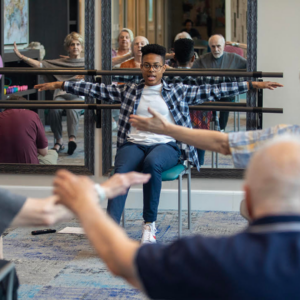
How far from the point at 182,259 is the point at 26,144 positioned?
3.01 metres

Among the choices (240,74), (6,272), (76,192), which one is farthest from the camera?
(240,74)

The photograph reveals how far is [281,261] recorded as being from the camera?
819 mm

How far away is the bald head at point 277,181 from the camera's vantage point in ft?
2.77

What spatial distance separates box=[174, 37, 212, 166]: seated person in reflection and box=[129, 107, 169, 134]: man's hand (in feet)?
5.29

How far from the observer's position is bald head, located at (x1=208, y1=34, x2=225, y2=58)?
3.42 meters

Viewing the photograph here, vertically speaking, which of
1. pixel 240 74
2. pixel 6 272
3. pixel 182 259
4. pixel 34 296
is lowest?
pixel 34 296

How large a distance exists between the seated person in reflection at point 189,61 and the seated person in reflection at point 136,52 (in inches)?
9.1

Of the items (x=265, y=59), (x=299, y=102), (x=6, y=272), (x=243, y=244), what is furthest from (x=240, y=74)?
(x=243, y=244)

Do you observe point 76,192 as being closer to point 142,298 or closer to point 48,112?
point 142,298

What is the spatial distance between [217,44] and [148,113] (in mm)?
796

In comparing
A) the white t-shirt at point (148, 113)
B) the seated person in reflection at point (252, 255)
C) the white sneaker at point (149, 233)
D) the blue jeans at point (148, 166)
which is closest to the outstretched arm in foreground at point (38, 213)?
the seated person in reflection at point (252, 255)

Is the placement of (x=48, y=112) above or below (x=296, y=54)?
below

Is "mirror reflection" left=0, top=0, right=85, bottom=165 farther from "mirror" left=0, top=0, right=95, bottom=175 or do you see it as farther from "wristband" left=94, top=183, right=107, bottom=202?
"wristband" left=94, top=183, right=107, bottom=202

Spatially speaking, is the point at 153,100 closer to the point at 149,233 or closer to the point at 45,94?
the point at 149,233
